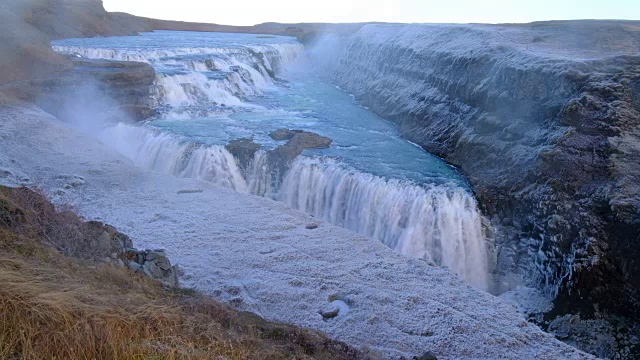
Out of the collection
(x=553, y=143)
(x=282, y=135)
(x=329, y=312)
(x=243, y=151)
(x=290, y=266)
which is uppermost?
(x=553, y=143)

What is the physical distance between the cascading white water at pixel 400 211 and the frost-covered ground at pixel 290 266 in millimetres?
1691

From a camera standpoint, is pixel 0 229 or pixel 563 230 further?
pixel 563 230

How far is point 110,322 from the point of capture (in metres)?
3.87

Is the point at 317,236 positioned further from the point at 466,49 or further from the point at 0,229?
the point at 466,49

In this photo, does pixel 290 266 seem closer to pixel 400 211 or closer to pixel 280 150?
pixel 400 211

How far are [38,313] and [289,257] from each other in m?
4.84

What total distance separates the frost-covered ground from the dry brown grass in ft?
4.33

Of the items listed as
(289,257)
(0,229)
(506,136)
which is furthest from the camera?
(506,136)

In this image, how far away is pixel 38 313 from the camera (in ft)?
12.2

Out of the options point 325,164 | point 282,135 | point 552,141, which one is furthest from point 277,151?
point 552,141

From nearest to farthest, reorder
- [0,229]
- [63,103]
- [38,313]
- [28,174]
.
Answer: [38,313] → [0,229] → [28,174] → [63,103]

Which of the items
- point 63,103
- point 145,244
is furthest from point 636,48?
point 63,103

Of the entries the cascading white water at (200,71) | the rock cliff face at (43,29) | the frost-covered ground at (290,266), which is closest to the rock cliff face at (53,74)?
the rock cliff face at (43,29)

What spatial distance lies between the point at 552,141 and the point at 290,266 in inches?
255
